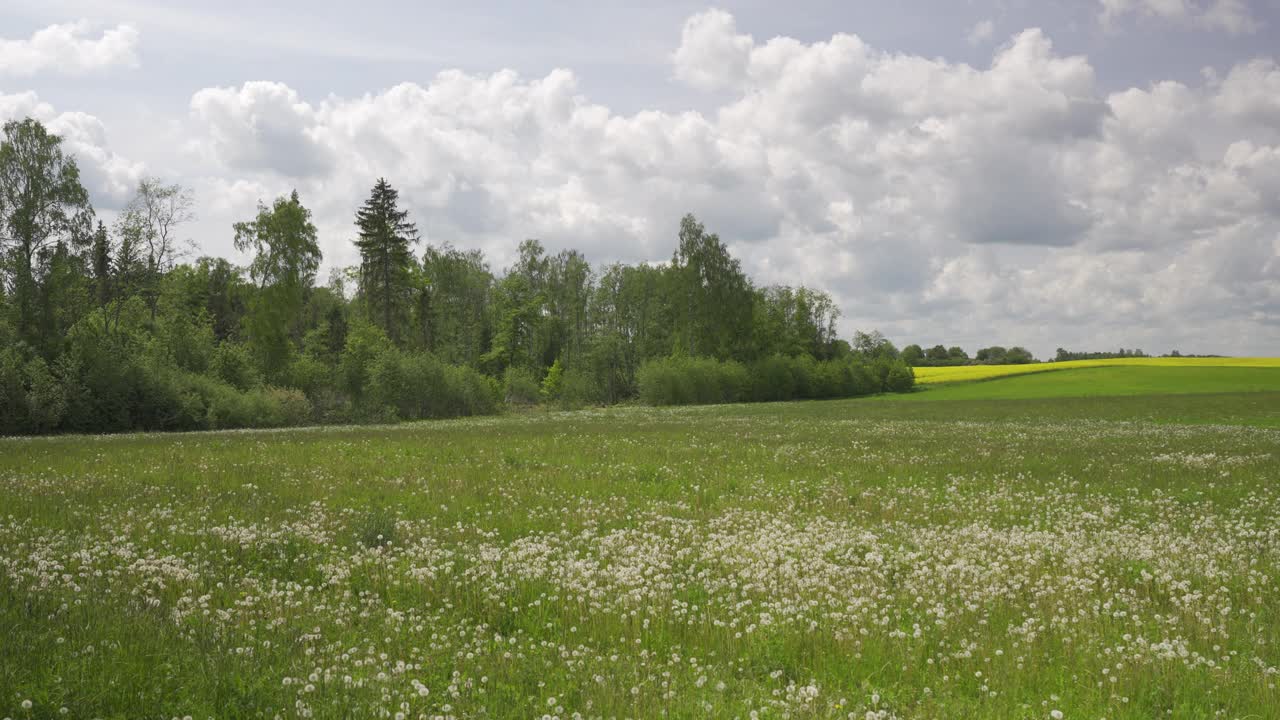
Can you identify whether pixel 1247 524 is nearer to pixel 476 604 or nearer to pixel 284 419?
pixel 476 604

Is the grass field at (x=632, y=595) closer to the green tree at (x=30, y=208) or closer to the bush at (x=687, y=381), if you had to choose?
the green tree at (x=30, y=208)

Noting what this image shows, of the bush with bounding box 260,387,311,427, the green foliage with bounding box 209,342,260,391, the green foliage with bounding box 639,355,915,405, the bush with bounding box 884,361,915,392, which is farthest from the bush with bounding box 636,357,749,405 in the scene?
the green foliage with bounding box 209,342,260,391

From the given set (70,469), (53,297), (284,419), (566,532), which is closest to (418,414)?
(284,419)

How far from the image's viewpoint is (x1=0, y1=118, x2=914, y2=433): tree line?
4153 cm

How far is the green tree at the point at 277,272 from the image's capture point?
58219 mm

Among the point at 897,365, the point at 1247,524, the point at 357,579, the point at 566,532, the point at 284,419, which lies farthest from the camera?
the point at 897,365

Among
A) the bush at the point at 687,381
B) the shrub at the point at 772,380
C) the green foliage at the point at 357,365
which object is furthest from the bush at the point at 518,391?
the shrub at the point at 772,380

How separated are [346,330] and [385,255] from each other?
19075mm

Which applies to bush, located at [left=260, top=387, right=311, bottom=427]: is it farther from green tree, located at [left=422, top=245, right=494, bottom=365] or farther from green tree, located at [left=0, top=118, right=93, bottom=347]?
green tree, located at [left=422, top=245, right=494, bottom=365]

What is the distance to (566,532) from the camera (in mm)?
11172

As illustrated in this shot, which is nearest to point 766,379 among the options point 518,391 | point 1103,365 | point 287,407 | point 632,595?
point 518,391

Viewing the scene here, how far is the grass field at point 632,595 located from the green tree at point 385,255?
60170 mm

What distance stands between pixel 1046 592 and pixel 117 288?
6471 cm

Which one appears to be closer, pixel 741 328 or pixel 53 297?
pixel 53 297
